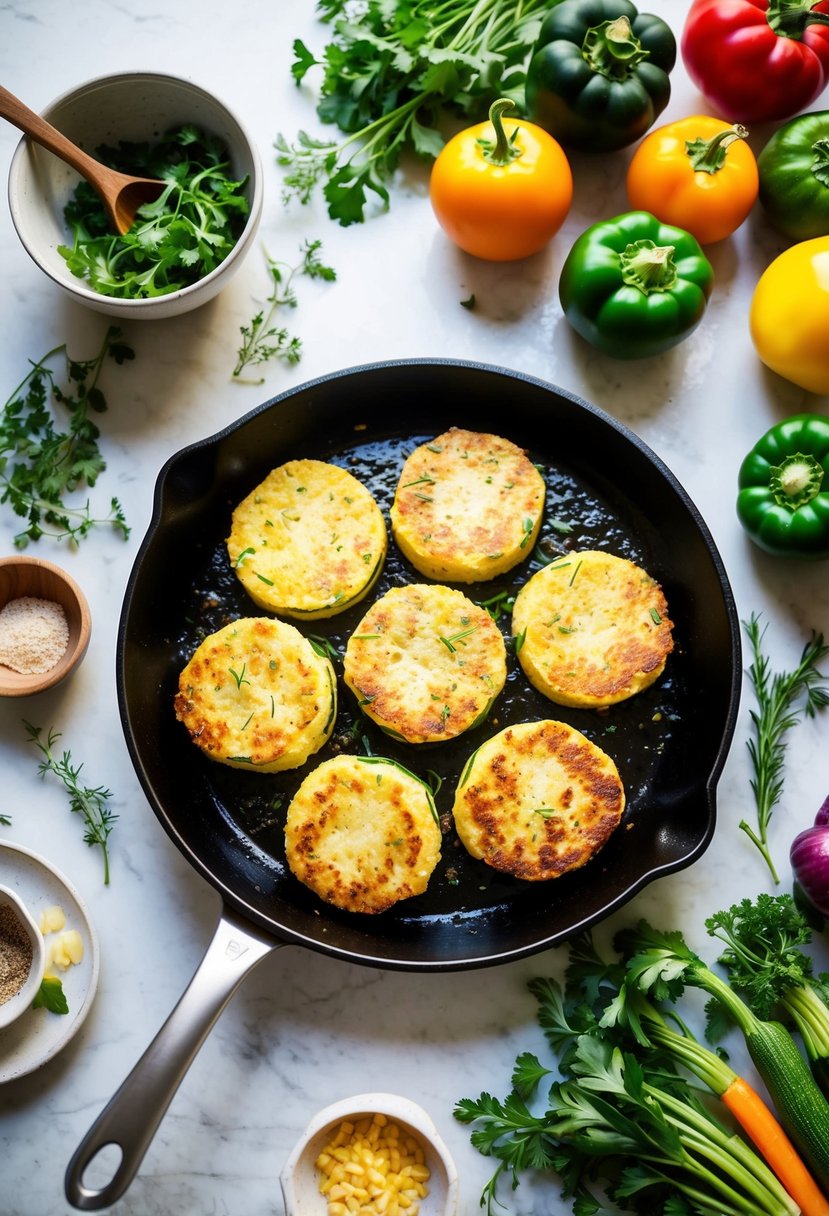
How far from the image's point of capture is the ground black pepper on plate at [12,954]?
314cm

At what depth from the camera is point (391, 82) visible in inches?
138

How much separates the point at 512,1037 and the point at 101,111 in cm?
315

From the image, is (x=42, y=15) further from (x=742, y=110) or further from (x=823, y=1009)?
(x=823, y=1009)

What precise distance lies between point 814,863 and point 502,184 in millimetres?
2229

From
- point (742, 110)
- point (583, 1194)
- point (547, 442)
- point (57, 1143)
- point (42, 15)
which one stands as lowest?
point (583, 1194)

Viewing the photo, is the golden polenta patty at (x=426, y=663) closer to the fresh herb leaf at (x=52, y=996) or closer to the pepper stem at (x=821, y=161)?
the fresh herb leaf at (x=52, y=996)

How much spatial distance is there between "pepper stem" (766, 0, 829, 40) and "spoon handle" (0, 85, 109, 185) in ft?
A: 7.06

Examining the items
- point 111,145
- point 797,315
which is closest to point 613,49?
point 797,315

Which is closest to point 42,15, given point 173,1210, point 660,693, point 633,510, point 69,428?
point 69,428

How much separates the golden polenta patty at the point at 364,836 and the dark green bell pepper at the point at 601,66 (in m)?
2.12

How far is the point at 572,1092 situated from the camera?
304 cm

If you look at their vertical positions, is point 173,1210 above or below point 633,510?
below

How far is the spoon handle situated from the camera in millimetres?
3086

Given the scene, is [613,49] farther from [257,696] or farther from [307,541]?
A: [257,696]
